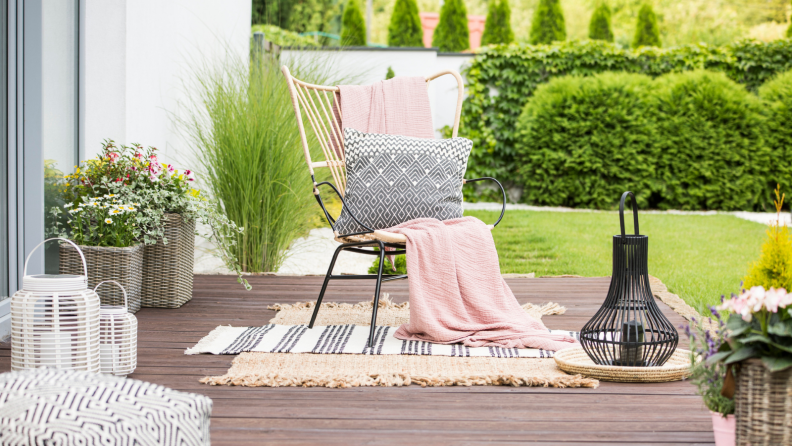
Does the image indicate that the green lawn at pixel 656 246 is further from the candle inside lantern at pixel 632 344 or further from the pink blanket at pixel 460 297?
the candle inside lantern at pixel 632 344

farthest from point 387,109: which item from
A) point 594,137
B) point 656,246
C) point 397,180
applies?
point 594,137

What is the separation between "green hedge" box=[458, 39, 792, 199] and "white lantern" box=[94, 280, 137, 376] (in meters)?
6.34

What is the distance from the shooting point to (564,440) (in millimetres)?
1562

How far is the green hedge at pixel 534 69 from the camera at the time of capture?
801cm

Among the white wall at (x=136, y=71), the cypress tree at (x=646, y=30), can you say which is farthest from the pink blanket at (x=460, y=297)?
the cypress tree at (x=646, y=30)

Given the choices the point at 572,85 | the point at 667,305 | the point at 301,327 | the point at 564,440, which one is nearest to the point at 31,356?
the point at 301,327

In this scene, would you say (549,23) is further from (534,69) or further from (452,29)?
(534,69)

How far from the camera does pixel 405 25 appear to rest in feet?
32.5

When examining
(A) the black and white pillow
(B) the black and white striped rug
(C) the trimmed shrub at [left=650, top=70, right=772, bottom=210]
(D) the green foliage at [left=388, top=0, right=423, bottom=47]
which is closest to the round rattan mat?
(B) the black and white striped rug

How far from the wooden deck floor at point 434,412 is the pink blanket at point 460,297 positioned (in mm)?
472

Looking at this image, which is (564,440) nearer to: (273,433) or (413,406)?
(413,406)

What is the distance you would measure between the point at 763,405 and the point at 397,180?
5.35ft

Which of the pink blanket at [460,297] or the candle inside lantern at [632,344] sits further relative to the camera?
the pink blanket at [460,297]

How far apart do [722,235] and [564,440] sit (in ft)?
15.6
